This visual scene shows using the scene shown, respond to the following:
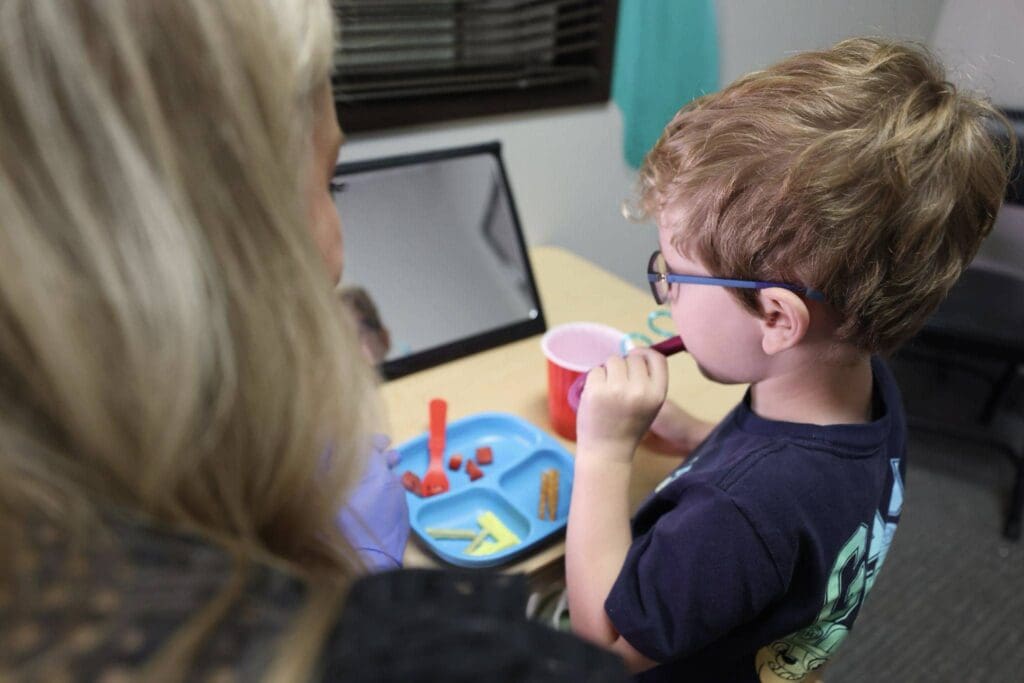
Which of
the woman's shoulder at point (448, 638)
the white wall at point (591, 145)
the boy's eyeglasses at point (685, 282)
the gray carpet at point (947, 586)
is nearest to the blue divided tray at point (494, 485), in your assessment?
the boy's eyeglasses at point (685, 282)

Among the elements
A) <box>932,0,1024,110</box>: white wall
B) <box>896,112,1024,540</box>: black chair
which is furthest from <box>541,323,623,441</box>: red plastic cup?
<box>932,0,1024,110</box>: white wall

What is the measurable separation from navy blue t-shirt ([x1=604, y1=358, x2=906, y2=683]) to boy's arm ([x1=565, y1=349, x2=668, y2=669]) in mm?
26

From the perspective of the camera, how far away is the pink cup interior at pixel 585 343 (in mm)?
892

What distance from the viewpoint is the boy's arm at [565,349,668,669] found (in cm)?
62

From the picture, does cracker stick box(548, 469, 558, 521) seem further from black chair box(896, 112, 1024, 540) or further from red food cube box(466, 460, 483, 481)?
black chair box(896, 112, 1024, 540)

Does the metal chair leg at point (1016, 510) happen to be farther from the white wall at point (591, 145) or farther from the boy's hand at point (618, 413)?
the boy's hand at point (618, 413)

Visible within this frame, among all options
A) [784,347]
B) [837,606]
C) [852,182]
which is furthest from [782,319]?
[837,606]

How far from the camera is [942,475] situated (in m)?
1.70

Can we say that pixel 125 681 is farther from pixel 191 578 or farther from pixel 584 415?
pixel 584 415

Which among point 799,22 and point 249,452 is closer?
point 249,452

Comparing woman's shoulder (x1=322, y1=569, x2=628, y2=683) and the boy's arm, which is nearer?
woman's shoulder (x1=322, y1=569, x2=628, y2=683)

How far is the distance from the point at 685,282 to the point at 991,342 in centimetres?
110

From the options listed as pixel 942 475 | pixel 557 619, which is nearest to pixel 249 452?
pixel 557 619

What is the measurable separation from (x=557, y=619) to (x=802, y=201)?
1.56 ft
